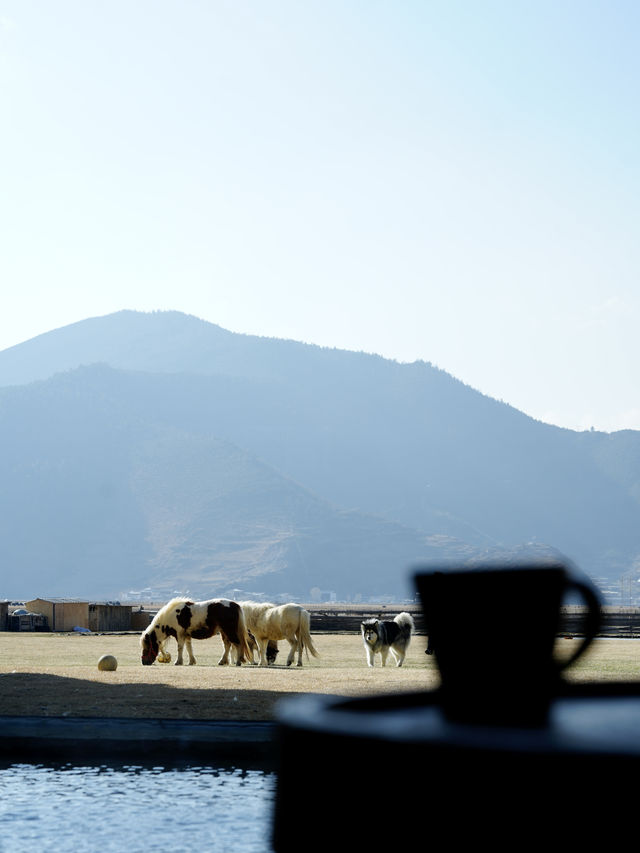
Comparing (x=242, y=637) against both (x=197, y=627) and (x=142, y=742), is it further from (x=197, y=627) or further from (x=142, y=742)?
(x=142, y=742)

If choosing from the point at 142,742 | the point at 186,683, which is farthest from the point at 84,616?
the point at 142,742

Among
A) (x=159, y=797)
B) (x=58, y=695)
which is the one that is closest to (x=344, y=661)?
(x=58, y=695)

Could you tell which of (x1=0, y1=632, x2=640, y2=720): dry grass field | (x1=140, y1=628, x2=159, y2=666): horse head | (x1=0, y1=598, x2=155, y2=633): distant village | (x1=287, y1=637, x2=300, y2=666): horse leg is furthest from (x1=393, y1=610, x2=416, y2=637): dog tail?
(x1=0, y1=598, x2=155, y2=633): distant village

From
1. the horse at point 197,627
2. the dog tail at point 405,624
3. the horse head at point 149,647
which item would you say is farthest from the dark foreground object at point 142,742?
the dog tail at point 405,624

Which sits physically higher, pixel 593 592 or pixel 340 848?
pixel 593 592

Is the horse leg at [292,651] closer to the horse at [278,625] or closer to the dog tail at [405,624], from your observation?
the horse at [278,625]

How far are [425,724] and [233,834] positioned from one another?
24.8ft

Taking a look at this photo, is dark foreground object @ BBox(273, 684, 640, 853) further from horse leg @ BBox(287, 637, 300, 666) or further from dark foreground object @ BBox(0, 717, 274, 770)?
horse leg @ BBox(287, 637, 300, 666)

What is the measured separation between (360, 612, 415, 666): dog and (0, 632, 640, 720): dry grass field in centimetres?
55

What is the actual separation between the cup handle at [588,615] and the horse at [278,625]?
82.6ft

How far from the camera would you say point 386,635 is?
1056 inches

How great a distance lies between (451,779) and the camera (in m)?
1.83

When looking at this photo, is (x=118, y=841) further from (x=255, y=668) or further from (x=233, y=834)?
(x=255, y=668)

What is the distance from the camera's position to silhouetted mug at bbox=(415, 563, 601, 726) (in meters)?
2.14
